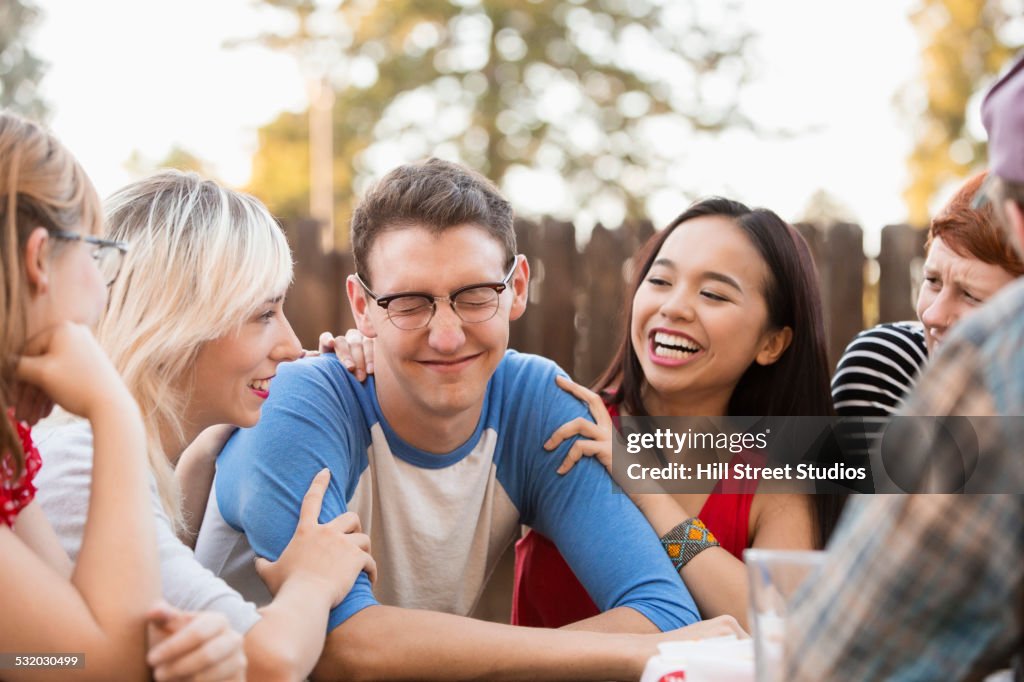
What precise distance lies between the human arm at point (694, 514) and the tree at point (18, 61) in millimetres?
16286

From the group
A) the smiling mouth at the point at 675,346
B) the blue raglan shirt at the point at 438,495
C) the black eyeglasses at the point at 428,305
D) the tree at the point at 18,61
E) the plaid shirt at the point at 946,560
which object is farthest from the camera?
the tree at the point at 18,61

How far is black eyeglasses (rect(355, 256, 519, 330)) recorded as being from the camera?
263 cm

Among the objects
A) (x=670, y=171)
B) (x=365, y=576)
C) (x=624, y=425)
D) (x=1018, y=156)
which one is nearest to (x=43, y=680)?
(x=365, y=576)

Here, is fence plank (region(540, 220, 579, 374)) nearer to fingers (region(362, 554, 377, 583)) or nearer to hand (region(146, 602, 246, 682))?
fingers (region(362, 554, 377, 583))

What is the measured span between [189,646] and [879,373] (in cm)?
241

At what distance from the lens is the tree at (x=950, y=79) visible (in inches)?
727

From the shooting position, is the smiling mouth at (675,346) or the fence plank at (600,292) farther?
the fence plank at (600,292)

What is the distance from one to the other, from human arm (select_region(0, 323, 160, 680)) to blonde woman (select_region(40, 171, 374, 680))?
11.1 inches

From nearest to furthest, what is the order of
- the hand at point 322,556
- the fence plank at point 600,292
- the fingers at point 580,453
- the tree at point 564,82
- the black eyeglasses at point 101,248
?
the black eyeglasses at point 101,248, the hand at point 322,556, the fingers at point 580,453, the fence plank at point 600,292, the tree at point 564,82

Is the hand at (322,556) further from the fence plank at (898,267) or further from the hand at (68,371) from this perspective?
Result: the fence plank at (898,267)

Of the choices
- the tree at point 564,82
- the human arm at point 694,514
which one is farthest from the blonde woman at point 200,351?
the tree at point 564,82

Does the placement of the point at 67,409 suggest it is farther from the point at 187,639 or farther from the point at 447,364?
the point at 447,364

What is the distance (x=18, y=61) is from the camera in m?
16.9

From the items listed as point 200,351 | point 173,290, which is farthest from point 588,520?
point 173,290
